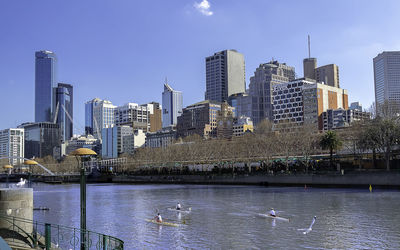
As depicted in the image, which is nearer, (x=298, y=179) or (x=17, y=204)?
(x=17, y=204)

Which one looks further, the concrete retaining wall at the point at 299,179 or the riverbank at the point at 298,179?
the riverbank at the point at 298,179

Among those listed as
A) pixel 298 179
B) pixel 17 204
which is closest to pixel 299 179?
pixel 298 179

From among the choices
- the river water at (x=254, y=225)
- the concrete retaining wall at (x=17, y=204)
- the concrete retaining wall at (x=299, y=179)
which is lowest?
the river water at (x=254, y=225)

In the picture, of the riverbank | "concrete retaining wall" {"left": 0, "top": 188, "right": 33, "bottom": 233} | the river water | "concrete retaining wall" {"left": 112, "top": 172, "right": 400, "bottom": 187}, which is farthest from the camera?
the riverbank

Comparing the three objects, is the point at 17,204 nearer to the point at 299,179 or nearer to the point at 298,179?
the point at 299,179

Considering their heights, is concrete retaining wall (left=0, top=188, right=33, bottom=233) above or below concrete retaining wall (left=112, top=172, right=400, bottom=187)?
above

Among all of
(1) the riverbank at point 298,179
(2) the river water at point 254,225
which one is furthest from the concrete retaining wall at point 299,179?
(2) the river water at point 254,225

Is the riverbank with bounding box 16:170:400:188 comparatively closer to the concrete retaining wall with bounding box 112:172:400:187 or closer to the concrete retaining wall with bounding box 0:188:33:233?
the concrete retaining wall with bounding box 112:172:400:187

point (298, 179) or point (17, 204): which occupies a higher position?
point (17, 204)

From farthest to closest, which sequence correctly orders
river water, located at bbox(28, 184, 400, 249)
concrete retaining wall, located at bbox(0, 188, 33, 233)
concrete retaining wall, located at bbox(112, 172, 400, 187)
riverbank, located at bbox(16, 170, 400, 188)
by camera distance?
riverbank, located at bbox(16, 170, 400, 188) → concrete retaining wall, located at bbox(112, 172, 400, 187) → river water, located at bbox(28, 184, 400, 249) → concrete retaining wall, located at bbox(0, 188, 33, 233)

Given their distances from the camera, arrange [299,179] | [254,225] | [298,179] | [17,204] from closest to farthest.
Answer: [17,204], [254,225], [299,179], [298,179]

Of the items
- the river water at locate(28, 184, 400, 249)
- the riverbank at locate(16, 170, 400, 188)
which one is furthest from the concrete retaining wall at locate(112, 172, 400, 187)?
the river water at locate(28, 184, 400, 249)

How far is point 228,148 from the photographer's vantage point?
15000cm

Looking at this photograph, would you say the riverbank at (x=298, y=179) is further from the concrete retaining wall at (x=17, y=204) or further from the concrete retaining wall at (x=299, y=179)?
the concrete retaining wall at (x=17, y=204)
